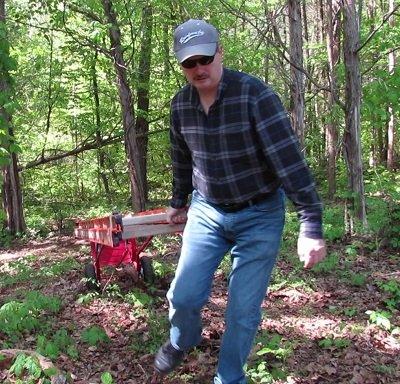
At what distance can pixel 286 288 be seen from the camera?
6.34 m

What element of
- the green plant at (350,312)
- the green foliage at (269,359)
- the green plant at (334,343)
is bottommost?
the green plant at (334,343)

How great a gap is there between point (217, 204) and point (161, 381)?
1.51 meters

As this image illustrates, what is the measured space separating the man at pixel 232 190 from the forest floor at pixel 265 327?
32.3 inches

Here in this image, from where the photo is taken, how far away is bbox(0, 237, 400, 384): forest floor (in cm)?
408

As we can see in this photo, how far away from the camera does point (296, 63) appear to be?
858 centimetres

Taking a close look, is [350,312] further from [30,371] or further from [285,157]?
[30,371]

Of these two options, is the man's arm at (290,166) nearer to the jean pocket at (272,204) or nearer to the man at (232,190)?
the man at (232,190)

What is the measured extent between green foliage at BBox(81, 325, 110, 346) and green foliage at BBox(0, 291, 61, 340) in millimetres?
601

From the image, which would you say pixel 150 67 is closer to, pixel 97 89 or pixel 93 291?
pixel 97 89

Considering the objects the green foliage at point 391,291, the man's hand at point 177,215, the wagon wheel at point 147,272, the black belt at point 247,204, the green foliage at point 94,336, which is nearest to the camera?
the black belt at point 247,204

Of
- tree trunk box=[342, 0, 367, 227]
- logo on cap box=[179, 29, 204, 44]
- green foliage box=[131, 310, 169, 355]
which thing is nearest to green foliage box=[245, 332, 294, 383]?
green foliage box=[131, 310, 169, 355]

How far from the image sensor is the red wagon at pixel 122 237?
4863 mm

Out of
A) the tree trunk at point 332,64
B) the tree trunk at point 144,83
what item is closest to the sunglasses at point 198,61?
the tree trunk at point 332,64

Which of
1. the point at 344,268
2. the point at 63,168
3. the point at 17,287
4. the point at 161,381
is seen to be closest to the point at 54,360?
the point at 161,381
